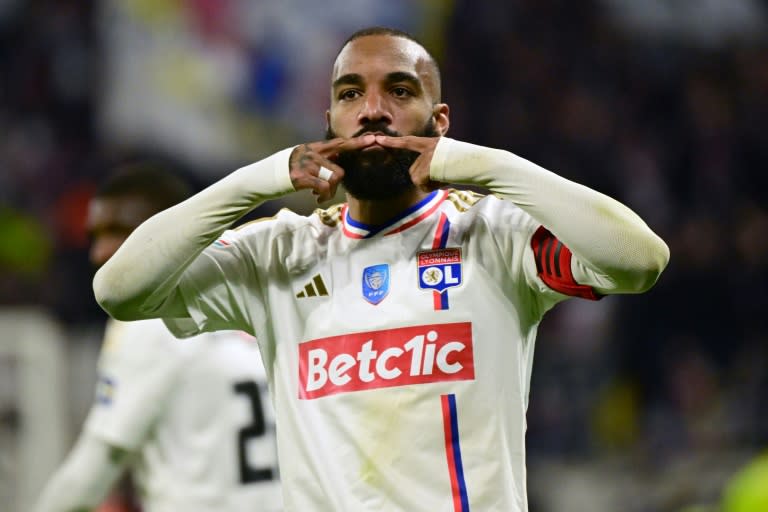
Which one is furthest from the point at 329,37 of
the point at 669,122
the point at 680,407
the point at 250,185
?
the point at 250,185

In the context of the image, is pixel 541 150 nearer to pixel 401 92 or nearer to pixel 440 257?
pixel 401 92

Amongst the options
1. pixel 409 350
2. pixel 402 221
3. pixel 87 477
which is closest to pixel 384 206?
pixel 402 221

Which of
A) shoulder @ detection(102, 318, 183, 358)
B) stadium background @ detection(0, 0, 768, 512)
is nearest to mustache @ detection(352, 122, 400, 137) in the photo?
shoulder @ detection(102, 318, 183, 358)

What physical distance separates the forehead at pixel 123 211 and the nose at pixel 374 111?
6.27ft

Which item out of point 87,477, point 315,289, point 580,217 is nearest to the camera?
point 580,217

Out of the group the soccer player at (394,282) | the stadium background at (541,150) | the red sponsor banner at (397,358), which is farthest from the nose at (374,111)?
the stadium background at (541,150)

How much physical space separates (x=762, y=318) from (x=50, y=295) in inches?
201

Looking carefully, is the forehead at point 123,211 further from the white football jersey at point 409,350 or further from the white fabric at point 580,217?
the white fabric at point 580,217

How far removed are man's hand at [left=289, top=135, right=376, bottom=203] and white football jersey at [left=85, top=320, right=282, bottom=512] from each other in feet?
5.73

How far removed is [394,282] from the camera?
9.94ft

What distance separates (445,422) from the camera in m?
2.91

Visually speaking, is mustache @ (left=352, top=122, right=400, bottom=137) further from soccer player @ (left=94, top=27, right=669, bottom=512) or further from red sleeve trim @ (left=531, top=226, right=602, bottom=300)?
red sleeve trim @ (left=531, top=226, right=602, bottom=300)

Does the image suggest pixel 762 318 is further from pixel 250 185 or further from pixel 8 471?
pixel 250 185

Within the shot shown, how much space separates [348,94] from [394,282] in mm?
492
